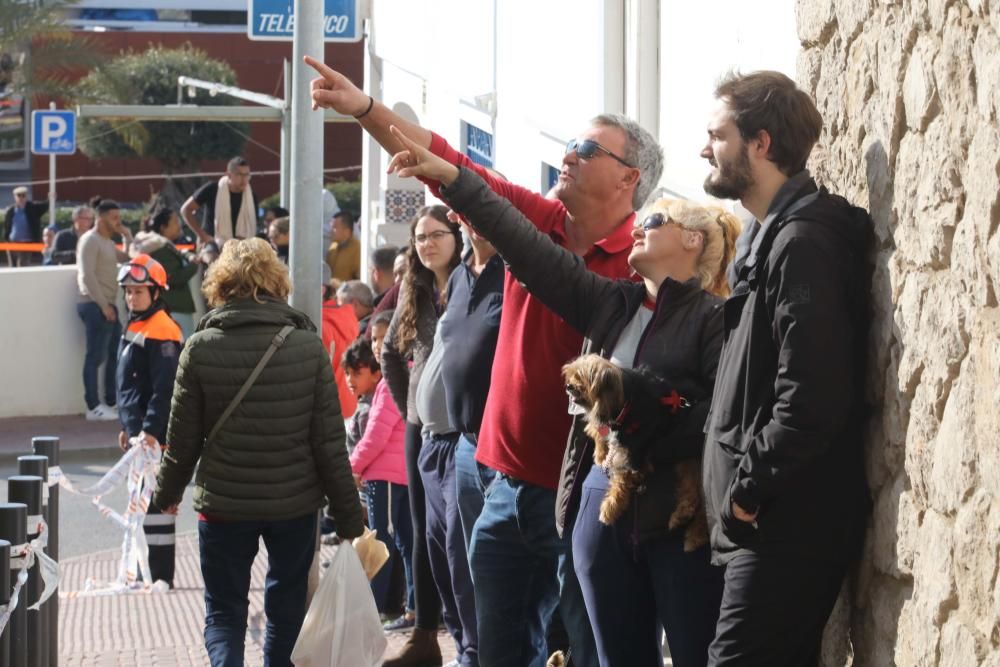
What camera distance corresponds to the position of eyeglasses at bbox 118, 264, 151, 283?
9203mm

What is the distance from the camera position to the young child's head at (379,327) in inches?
318

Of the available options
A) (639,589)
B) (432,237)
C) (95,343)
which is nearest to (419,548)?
(432,237)

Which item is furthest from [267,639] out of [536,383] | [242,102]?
[242,102]

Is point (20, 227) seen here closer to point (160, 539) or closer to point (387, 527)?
point (160, 539)

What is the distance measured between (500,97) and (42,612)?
22.8 feet

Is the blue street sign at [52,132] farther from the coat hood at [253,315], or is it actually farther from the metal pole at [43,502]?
the coat hood at [253,315]

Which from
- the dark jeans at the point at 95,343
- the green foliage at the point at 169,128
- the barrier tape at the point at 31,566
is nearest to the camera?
the barrier tape at the point at 31,566

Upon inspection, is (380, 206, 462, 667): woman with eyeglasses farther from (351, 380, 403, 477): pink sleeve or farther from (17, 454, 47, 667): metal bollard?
(17, 454, 47, 667): metal bollard

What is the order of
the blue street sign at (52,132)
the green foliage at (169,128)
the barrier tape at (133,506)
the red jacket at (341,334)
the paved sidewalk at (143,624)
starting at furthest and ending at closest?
the green foliage at (169,128), the blue street sign at (52,132), the red jacket at (341,334), the barrier tape at (133,506), the paved sidewalk at (143,624)

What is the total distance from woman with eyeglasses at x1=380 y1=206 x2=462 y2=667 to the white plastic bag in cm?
98

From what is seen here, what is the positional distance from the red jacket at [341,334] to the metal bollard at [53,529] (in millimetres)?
2490

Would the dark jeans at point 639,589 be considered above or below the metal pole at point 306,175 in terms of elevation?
below

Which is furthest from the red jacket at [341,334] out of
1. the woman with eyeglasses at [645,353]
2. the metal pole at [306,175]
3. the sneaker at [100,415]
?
the sneaker at [100,415]

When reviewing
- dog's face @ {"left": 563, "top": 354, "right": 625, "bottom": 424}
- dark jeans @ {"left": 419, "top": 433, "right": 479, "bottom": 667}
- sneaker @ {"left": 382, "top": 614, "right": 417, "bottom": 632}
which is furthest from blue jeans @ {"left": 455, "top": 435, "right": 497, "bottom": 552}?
sneaker @ {"left": 382, "top": 614, "right": 417, "bottom": 632}
